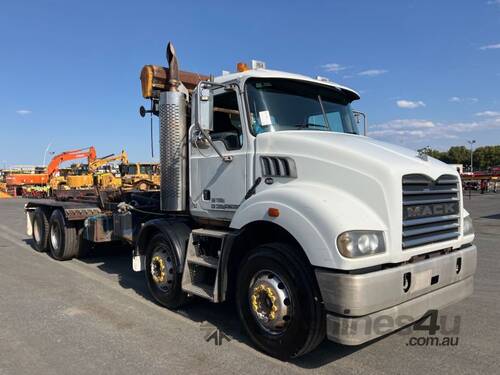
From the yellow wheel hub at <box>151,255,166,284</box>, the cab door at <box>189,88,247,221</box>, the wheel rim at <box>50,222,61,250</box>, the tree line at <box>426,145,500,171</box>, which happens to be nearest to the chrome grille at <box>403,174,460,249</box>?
the cab door at <box>189,88,247,221</box>

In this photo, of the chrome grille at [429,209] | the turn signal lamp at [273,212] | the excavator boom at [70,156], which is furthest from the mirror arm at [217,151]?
the excavator boom at [70,156]

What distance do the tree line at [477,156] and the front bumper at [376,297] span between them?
347 feet

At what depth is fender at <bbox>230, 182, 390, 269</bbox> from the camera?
11.9ft

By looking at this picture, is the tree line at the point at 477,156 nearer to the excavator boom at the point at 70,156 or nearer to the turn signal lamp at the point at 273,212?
the excavator boom at the point at 70,156

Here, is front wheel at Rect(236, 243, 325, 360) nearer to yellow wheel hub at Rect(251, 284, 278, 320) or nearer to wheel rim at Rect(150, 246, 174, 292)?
yellow wheel hub at Rect(251, 284, 278, 320)

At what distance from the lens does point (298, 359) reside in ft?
13.7

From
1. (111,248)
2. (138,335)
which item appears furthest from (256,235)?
(111,248)

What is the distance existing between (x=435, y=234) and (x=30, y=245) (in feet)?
33.3

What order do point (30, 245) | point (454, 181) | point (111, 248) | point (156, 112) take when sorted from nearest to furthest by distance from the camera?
point (454, 181), point (156, 112), point (111, 248), point (30, 245)

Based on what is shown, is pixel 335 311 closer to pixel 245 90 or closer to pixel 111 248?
pixel 245 90

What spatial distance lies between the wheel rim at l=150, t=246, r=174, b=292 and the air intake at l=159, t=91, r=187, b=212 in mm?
614

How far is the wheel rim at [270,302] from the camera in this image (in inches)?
161

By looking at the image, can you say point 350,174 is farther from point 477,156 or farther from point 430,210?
point 477,156

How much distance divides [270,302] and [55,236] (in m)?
6.67
